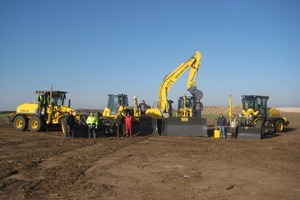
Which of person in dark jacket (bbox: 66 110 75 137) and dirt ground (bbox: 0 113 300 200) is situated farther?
person in dark jacket (bbox: 66 110 75 137)

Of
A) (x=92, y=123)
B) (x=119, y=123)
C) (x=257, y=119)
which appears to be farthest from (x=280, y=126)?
(x=92, y=123)

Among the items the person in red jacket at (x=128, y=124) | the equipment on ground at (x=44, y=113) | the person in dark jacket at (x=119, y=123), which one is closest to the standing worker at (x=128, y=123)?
the person in red jacket at (x=128, y=124)

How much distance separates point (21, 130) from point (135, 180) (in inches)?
682

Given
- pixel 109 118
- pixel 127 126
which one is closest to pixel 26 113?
pixel 109 118

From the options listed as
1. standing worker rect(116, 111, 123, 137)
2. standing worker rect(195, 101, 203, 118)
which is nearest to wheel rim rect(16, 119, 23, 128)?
standing worker rect(116, 111, 123, 137)

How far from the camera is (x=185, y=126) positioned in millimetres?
21328

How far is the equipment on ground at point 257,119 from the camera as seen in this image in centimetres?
2058

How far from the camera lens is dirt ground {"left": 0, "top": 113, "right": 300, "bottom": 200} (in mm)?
7309

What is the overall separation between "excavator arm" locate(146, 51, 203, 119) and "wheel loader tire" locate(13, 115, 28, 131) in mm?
8204

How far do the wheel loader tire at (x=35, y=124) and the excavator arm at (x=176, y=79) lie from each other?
6945mm

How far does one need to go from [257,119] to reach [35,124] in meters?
14.4

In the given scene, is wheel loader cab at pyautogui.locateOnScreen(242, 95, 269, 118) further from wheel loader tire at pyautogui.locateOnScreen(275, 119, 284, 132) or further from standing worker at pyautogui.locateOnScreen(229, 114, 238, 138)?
standing worker at pyautogui.locateOnScreen(229, 114, 238, 138)

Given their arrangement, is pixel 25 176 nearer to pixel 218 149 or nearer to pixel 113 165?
pixel 113 165

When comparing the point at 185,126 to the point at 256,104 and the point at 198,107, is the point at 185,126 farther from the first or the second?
the point at 256,104
